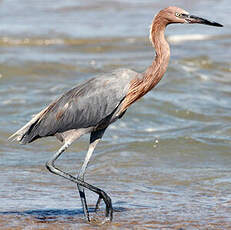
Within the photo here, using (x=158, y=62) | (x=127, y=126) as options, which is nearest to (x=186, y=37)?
(x=127, y=126)

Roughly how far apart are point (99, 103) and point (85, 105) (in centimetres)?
18

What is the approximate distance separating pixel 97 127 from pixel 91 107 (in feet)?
0.73

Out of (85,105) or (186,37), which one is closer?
(85,105)

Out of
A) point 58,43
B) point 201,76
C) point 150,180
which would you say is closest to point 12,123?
point 150,180

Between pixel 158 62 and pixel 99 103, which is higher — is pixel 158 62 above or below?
above

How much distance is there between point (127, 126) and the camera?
1091 centimetres

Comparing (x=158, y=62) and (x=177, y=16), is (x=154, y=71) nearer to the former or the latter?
(x=158, y=62)

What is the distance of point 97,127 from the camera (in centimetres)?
651

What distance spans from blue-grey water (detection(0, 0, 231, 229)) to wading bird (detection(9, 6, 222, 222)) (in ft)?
2.22

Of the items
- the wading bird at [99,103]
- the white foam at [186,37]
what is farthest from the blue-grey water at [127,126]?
the wading bird at [99,103]

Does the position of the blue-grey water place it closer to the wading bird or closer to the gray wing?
the wading bird

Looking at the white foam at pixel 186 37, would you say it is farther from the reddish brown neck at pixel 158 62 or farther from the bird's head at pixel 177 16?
the reddish brown neck at pixel 158 62

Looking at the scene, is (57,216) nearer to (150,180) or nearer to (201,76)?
(150,180)

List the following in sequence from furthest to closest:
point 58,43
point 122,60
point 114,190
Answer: point 58,43 → point 122,60 → point 114,190
